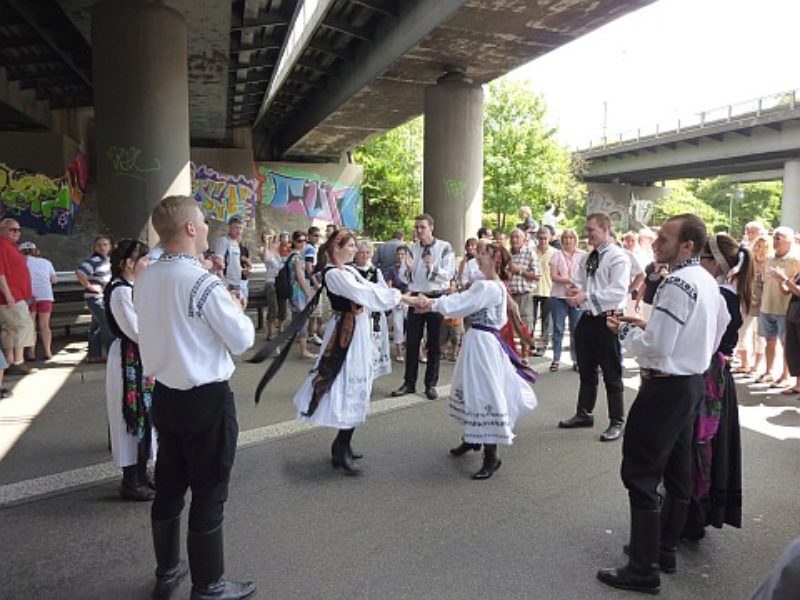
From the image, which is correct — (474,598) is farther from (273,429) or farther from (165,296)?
(273,429)

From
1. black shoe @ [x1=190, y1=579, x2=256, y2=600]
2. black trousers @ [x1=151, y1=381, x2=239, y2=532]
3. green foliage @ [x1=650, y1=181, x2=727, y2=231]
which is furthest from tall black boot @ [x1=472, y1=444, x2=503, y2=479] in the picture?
green foliage @ [x1=650, y1=181, x2=727, y2=231]

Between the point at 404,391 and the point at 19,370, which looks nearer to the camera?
the point at 404,391

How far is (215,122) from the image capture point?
781 inches

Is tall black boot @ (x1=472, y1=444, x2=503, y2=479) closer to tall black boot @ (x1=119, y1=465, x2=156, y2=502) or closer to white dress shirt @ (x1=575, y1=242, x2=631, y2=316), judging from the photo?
white dress shirt @ (x1=575, y1=242, x2=631, y2=316)

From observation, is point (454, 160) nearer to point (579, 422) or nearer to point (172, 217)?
point (579, 422)

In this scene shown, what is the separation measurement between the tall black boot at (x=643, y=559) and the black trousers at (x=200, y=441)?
7.22ft

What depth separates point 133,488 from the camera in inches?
170

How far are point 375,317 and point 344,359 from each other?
4.65 ft

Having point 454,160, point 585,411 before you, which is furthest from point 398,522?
point 454,160

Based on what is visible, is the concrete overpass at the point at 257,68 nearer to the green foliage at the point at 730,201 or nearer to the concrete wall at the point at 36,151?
the concrete wall at the point at 36,151

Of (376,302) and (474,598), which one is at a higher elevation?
(376,302)

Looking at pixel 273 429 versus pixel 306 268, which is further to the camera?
pixel 306 268

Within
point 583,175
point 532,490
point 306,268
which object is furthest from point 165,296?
point 583,175

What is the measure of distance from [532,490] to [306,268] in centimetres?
616
